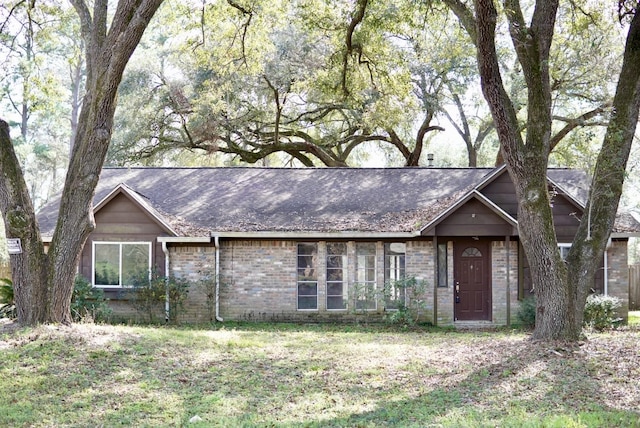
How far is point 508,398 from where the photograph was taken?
8211 mm

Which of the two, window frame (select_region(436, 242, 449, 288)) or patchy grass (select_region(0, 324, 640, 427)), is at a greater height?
window frame (select_region(436, 242, 449, 288))

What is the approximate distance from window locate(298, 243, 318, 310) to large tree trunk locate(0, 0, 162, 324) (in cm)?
712

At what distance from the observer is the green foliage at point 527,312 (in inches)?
635

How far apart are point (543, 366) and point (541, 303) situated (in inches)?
68.9

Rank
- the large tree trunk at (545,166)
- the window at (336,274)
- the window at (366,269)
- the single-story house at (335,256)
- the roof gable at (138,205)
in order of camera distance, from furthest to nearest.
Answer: the window at (336,274) → the window at (366,269) → the single-story house at (335,256) → the roof gable at (138,205) → the large tree trunk at (545,166)

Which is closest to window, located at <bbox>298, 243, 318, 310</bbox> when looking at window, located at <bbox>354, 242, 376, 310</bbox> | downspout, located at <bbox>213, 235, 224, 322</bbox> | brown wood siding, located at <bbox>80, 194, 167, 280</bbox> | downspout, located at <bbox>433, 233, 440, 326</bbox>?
window, located at <bbox>354, 242, 376, 310</bbox>

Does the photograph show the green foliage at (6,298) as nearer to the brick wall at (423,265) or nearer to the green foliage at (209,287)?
the green foliage at (209,287)

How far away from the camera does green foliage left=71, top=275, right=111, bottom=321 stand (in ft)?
52.6

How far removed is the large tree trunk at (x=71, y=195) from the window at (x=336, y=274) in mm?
7546

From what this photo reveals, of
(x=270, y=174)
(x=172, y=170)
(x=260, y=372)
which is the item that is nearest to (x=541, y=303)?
(x=260, y=372)

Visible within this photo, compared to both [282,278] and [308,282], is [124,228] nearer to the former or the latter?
[282,278]

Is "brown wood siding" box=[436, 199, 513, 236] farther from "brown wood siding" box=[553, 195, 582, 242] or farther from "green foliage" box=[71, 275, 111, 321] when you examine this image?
"green foliage" box=[71, 275, 111, 321]

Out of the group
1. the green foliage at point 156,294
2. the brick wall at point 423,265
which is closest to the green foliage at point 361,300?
the brick wall at point 423,265

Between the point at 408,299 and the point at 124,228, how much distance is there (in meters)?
7.52
